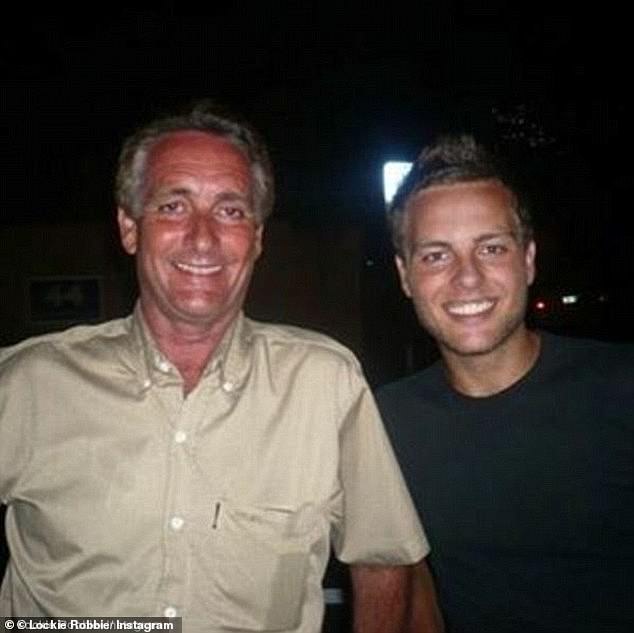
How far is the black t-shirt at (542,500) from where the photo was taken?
226 cm

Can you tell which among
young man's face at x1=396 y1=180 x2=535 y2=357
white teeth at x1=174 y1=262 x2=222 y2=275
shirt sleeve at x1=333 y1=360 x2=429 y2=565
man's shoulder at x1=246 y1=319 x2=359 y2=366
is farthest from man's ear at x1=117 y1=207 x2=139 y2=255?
young man's face at x1=396 y1=180 x2=535 y2=357

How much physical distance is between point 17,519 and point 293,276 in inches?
421

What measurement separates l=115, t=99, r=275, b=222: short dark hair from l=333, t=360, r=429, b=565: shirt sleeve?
74cm

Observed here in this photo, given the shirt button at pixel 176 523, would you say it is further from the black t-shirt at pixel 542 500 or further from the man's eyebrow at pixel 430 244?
the man's eyebrow at pixel 430 244

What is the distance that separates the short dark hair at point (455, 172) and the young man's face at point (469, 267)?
0.04m

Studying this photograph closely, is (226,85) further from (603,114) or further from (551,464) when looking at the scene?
(551,464)

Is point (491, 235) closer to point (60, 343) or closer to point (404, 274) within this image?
point (404, 274)

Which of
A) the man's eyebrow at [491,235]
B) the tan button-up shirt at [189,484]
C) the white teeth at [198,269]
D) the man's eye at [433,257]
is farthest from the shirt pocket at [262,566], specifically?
the man's eyebrow at [491,235]

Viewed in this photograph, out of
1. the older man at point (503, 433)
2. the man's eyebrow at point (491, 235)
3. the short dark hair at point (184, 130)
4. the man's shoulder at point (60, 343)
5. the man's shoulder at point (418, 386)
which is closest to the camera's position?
the man's shoulder at point (60, 343)

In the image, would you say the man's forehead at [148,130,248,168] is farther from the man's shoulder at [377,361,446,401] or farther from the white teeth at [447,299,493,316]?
the man's shoulder at [377,361,446,401]

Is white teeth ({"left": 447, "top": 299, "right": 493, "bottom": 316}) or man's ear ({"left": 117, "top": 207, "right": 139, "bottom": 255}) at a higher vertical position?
man's ear ({"left": 117, "top": 207, "right": 139, "bottom": 255})

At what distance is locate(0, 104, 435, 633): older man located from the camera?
198 cm

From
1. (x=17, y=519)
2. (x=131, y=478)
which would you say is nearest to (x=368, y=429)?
(x=131, y=478)

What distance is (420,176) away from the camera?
2771 millimetres
